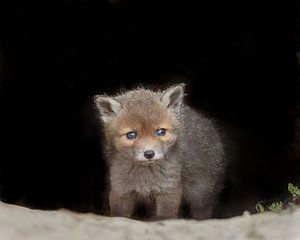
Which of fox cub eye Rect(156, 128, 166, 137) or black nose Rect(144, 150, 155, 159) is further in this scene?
fox cub eye Rect(156, 128, 166, 137)

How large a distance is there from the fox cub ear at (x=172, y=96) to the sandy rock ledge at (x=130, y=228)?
1.49 metres

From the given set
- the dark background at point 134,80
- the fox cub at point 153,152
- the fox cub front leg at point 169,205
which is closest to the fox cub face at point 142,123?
the fox cub at point 153,152

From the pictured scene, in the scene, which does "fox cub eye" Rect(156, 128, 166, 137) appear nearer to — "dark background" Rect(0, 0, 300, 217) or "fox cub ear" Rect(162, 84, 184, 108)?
"fox cub ear" Rect(162, 84, 184, 108)

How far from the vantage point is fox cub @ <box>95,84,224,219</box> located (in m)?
4.68

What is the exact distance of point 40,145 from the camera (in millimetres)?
7203

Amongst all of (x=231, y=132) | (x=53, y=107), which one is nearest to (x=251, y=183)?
(x=231, y=132)

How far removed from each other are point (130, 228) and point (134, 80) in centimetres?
393

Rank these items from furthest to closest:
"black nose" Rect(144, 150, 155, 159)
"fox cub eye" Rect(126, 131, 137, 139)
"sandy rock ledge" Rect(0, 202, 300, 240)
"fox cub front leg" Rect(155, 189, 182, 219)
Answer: "fox cub front leg" Rect(155, 189, 182, 219) → "fox cub eye" Rect(126, 131, 137, 139) → "black nose" Rect(144, 150, 155, 159) → "sandy rock ledge" Rect(0, 202, 300, 240)

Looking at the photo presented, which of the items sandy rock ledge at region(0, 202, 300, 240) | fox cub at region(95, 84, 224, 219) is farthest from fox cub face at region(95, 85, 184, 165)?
sandy rock ledge at region(0, 202, 300, 240)

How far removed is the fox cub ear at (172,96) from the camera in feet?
16.0

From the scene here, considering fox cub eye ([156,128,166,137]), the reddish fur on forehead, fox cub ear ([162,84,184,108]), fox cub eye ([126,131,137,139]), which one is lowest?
fox cub eye ([126,131,137,139])

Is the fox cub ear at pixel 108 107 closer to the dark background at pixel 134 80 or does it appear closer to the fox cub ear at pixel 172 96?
the fox cub ear at pixel 172 96

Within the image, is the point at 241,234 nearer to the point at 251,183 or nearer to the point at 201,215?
the point at 201,215

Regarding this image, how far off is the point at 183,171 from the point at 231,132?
7.03 feet
